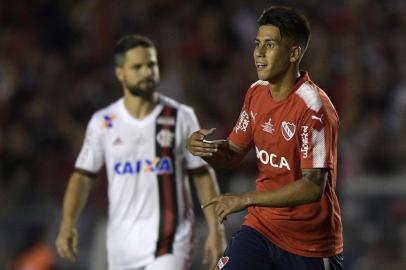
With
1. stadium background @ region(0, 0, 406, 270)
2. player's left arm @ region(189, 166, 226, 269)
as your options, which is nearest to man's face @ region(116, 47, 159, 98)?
player's left arm @ region(189, 166, 226, 269)

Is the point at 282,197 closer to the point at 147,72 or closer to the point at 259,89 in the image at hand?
the point at 259,89

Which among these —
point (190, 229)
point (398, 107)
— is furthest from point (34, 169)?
point (190, 229)

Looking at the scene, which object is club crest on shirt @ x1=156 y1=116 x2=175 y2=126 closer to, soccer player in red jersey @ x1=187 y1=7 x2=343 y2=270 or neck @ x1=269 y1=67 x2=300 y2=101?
soccer player in red jersey @ x1=187 y1=7 x2=343 y2=270

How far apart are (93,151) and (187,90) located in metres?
5.08

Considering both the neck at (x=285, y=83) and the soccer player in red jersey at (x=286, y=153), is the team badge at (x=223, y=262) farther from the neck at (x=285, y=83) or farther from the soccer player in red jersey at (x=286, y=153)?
the neck at (x=285, y=83)

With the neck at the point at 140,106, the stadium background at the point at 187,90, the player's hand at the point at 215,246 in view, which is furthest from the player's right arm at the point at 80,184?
the stadium background at the point at 187,90

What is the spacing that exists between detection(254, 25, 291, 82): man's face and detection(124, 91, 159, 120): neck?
6.11 feet

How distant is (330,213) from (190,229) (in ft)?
5.64

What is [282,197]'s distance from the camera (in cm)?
520

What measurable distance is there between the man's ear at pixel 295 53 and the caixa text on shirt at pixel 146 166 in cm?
182

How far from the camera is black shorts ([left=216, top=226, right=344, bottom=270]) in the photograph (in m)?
5.56

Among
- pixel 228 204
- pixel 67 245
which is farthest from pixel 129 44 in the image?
pixel 228 204

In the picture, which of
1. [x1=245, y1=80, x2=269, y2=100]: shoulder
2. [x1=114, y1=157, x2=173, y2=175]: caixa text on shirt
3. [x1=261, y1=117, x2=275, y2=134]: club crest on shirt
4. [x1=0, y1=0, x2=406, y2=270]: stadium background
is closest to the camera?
[x1=261, y1=117, x2=275, y2=134]: club crest on shirt

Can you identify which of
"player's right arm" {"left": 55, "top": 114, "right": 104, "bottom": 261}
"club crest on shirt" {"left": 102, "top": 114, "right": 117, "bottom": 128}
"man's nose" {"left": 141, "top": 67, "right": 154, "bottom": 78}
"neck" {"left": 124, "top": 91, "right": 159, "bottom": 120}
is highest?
"man's nose" {"left": 141, "top": 67, "right": 154, "bottom": 78}
